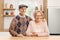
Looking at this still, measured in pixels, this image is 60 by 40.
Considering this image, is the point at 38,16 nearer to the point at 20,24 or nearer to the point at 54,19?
the point at 20,24

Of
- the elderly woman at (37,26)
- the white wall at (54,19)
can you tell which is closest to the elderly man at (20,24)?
the elderly woman at (37,26)

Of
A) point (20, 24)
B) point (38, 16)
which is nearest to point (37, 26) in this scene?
point (38, 16)

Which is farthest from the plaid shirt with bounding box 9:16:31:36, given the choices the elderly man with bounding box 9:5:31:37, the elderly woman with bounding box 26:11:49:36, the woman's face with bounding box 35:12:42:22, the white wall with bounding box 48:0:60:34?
the white wall with bounding box 48:0:60:34

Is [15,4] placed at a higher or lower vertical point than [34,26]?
higher

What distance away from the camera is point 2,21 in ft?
14.4

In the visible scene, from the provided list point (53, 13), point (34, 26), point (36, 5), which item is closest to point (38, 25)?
point (34, 26)

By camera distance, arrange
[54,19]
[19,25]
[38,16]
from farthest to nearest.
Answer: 1. [54,19]
2. [19,25]
3. [38,16]

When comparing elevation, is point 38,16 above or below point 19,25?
above

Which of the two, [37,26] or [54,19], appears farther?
[54,19]

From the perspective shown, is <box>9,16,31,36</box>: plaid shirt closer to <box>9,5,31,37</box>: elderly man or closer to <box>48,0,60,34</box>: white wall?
<box>9,5,31,37</box>: elderly man

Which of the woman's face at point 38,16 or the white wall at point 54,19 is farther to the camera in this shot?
the white wall at point 54,19

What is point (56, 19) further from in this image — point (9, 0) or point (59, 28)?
point (9, 0)

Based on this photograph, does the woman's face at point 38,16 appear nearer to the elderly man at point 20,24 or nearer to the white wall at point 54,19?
the elderly man at point 20,24

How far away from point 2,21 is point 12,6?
57 centimetres
